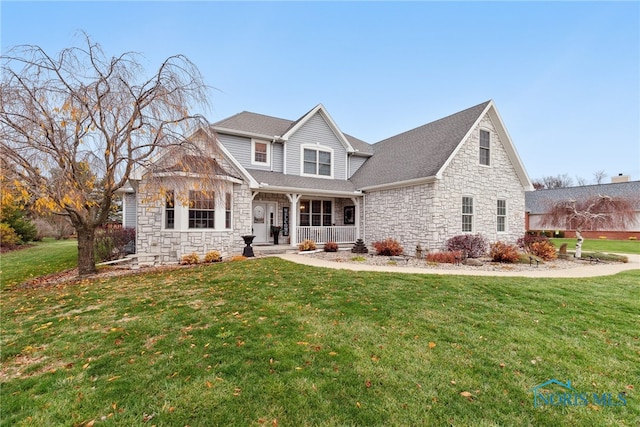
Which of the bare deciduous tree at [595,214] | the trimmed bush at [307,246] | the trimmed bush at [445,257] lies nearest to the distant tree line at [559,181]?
the bare deciduous tree at [595,214]

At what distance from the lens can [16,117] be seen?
653cm

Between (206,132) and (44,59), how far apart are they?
382 cm

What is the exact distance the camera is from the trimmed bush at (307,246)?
1286cm

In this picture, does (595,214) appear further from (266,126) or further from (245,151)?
(245,151)

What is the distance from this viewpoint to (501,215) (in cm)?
1341

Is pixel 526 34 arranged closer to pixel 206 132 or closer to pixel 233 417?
pixel 206 132

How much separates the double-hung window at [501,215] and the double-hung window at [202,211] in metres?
12.8

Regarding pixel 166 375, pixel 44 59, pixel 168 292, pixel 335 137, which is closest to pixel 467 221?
pixel 335 137

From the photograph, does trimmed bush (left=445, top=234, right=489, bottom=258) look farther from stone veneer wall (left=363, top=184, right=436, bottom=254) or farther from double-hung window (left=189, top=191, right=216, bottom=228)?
double-hung window (left=189, top=191, right=216, bottom=228)

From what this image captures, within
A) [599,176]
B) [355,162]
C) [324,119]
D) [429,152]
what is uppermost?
[599,176]

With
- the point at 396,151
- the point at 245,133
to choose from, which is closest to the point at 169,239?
the point at 245,133

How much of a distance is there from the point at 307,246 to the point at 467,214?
23.6ft

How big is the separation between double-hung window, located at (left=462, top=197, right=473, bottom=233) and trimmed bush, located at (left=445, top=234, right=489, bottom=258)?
74 cm

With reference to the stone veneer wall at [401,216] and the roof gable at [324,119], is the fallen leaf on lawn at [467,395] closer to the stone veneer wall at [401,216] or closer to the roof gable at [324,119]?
the stone veneer wall at [401,216]
